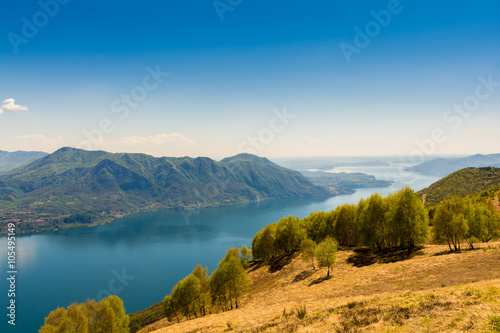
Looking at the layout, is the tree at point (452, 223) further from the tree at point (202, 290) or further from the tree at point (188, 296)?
the tree at point (188, 296)

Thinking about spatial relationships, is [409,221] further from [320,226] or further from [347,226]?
[320,226]

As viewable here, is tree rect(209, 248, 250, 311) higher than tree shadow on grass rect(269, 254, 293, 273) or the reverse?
higher

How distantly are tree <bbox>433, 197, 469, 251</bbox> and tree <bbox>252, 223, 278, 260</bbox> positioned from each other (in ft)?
183

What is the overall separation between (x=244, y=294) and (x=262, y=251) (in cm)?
3019

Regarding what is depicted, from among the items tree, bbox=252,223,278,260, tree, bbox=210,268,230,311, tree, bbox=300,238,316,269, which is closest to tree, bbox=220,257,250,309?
tree, bbox=210,268,230,311

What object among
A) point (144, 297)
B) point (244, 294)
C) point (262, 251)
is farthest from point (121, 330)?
point (144, 297)

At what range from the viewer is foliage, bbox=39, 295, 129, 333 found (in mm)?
52750

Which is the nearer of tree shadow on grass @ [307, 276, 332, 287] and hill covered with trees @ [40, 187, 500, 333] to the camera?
hill covered with trees @ [40, 187, 500, 333]

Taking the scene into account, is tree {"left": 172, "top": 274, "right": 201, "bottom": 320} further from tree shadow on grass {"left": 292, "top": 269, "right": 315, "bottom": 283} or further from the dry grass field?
tree shadow on grass {"left": 292, "top": 269, "right": 315, "bottom": 283}

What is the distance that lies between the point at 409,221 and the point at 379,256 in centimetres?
1194

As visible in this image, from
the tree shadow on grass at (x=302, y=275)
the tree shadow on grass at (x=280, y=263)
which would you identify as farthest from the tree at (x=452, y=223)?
the tree shadow on grass at (x=280, y=263)

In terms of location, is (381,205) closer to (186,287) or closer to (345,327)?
(345,327)

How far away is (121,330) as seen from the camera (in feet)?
209

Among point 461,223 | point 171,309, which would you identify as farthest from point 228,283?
point 461,223
